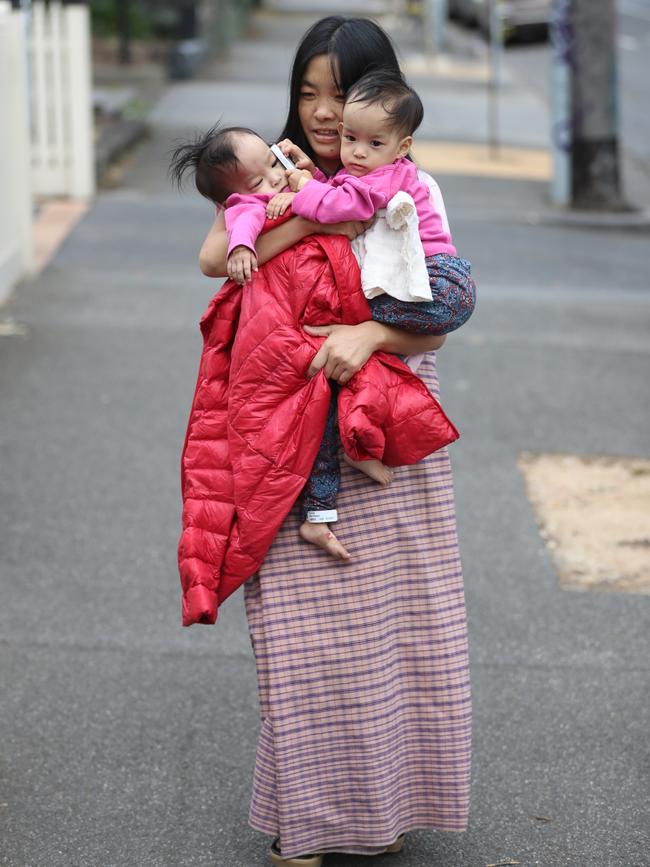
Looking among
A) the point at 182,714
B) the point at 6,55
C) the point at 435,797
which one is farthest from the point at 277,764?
the point at 6,55

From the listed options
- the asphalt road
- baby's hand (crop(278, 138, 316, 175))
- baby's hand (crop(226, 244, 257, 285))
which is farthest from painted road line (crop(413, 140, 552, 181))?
baby's hand (crop(226, 244, 257, 285))

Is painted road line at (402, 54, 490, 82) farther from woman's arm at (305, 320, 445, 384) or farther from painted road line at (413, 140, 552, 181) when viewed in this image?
woman's arm at (305, 320, 445, 384)

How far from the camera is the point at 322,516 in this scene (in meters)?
2.77

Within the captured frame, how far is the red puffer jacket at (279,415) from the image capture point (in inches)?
104

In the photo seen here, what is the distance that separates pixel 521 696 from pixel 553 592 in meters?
0.79

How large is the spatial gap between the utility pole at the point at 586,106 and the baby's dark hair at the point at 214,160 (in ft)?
30.3

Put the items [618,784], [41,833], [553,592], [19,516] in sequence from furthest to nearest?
1. [19,516]
2. [553,592]
3. [618,784]
4. [41,833]

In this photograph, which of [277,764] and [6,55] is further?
[6,55]

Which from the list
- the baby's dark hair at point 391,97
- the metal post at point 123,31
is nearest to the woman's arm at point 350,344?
the baby's dark hair at point 391,97

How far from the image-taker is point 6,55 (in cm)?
804

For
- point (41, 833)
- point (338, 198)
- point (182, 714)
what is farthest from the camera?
point (182, 714)

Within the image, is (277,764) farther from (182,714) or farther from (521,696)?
(521,696)

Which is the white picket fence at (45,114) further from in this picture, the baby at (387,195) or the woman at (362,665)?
the baby at (387,195)

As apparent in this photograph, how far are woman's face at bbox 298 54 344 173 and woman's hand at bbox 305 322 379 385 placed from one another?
383 millimetres
